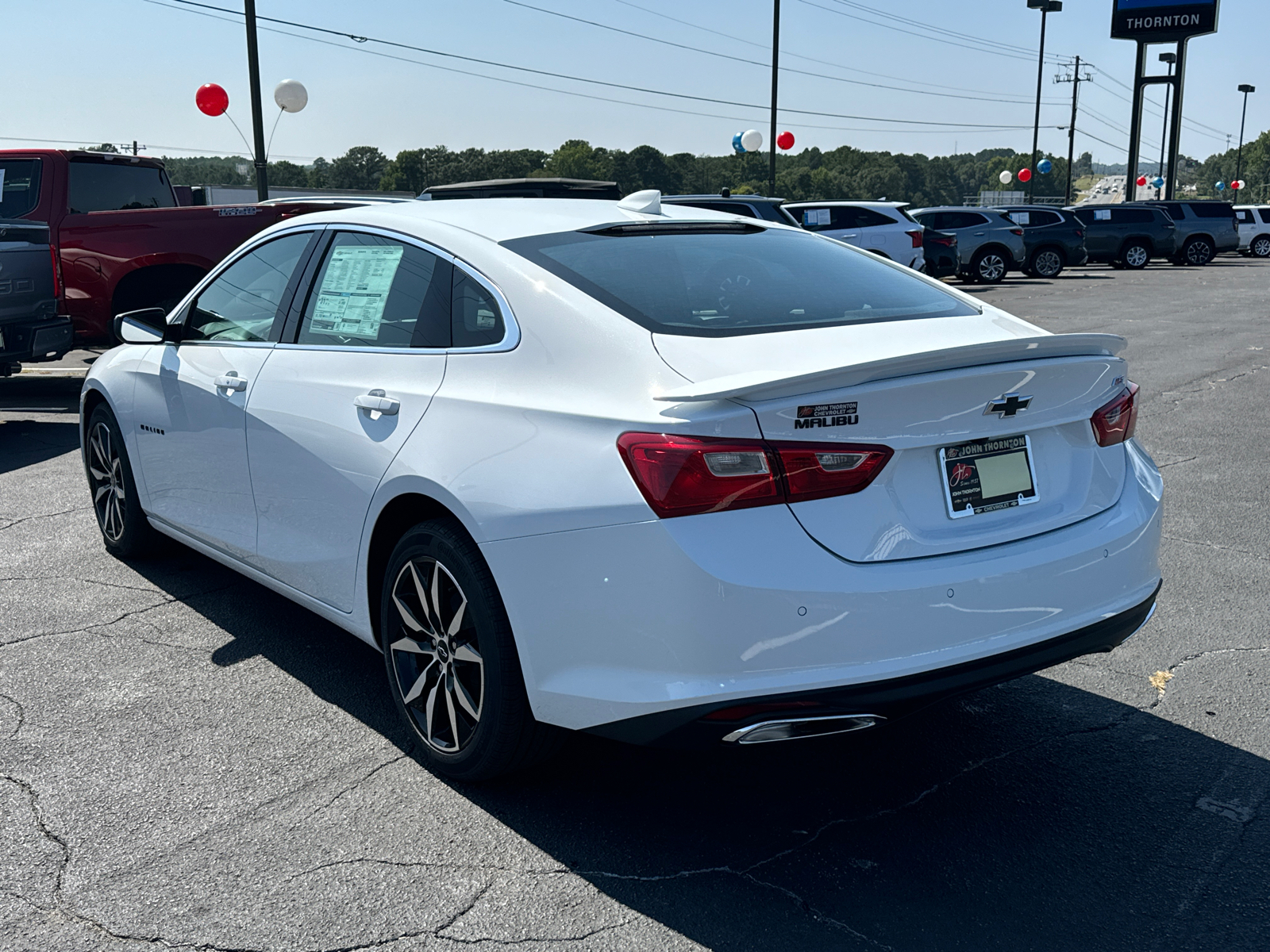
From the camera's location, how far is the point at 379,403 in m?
3.39

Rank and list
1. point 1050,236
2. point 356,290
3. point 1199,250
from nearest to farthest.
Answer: point 356,290 → point 1050,236 → point 1199,250

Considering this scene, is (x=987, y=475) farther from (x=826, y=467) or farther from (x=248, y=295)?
(x=248, y=295)

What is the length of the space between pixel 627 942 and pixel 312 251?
103 inches

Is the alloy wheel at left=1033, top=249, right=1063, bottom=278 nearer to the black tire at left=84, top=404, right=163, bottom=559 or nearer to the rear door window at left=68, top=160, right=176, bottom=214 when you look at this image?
the rear door window at left=68, top=160, right=176, bottom=214

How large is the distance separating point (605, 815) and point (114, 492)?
336 cm

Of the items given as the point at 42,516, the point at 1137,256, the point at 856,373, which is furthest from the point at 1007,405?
the point at 1137,256

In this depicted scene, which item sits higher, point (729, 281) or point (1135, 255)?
point (729, 281)

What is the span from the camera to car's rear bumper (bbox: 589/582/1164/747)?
259 centimetres

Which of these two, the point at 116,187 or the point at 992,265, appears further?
the point at 992,265

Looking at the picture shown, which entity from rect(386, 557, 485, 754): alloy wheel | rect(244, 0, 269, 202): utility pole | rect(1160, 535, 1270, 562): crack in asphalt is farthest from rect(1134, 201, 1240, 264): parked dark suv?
rect(386, 557, 485, 754): alloy wheel

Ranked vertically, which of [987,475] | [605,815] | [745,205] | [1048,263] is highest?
[745,205]

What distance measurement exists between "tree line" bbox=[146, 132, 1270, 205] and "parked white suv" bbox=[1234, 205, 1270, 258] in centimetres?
2122

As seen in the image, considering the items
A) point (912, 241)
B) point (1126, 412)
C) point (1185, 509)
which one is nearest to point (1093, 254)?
point (912, 241)

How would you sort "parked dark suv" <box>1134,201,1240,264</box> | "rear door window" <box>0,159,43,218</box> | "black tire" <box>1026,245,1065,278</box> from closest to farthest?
1. "rear door window" <box>0,159,43,218</box>
2. "black tire" <box>1026,245,1065,278</box>
3. "parked dark suv" <box>1134,201,1240,264</box>
